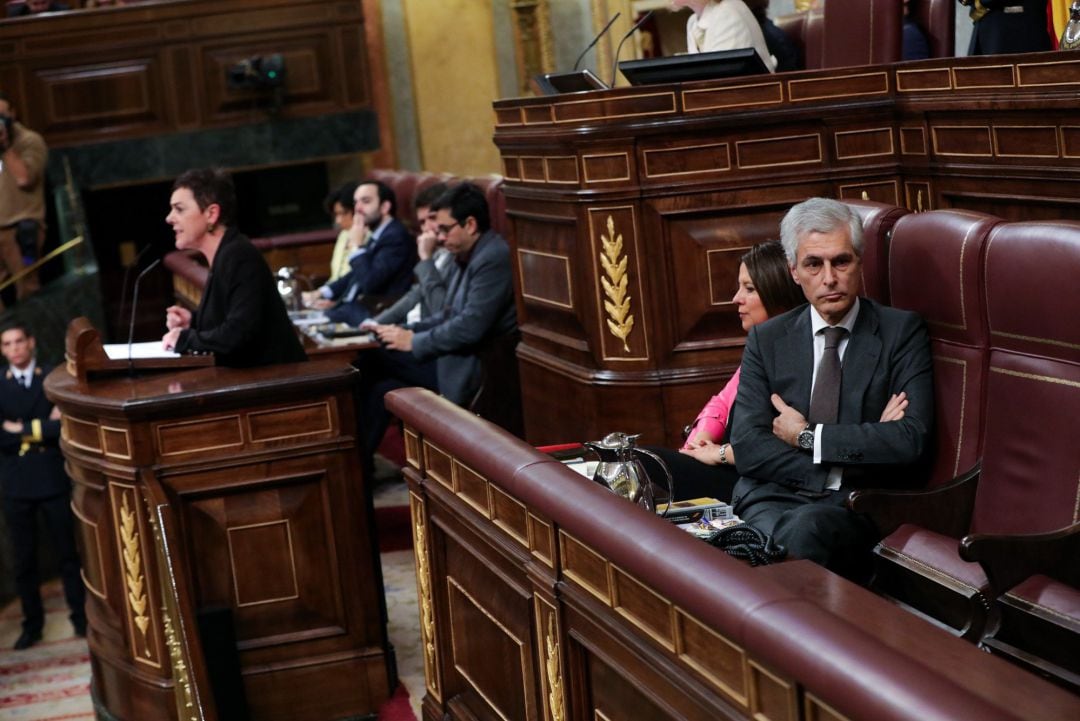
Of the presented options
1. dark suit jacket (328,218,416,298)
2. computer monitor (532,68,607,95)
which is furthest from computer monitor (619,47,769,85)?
dark suit jacket (328,218,416,298)

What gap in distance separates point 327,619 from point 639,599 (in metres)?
2.19

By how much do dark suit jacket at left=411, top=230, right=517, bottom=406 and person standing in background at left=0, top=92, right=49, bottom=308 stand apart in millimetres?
3794

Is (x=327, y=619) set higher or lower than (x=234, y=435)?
lower

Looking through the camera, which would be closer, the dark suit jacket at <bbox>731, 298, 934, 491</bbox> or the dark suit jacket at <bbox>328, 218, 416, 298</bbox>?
the dark suit jacket at <bbox>731, 298, 934, 491</bbox>

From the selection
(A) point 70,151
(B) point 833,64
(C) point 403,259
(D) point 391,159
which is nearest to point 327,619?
(B) point 833,64

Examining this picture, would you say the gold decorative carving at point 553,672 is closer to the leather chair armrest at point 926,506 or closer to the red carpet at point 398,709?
the leather chair armrest at point 926,506

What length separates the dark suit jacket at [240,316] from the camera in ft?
13.9

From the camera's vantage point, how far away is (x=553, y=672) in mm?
2471

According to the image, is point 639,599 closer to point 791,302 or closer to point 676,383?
point 791,302

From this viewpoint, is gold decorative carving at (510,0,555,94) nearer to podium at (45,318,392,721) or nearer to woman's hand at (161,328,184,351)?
woman's hand at (161,328,184,351)

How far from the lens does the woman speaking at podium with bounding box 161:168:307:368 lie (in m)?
4.25

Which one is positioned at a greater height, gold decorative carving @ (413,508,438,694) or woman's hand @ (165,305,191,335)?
woman's hand @ (165,305,191,335)

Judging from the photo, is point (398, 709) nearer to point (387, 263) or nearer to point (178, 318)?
point (178, 318)

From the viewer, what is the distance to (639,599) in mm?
2074
